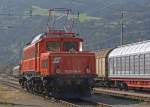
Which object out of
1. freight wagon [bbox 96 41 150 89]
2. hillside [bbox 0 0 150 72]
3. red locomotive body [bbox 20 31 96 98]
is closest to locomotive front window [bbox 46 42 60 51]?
red locomotive body [bbox 20 31 96 98]

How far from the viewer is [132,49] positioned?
120ft

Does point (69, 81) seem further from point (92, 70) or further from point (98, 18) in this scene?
point (98, 18)

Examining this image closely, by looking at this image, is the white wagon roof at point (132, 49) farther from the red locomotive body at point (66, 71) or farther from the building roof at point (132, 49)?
the red locomotive body at point (66, 71)

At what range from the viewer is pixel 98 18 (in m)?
176

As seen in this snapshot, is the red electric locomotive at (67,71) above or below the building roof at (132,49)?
below

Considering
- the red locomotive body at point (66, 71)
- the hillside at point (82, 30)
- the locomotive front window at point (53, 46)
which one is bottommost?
the red locomotive body at point (66, 71)

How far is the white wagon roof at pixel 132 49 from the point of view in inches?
1329

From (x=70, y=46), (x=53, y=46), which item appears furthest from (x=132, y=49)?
(x=53, y=46)

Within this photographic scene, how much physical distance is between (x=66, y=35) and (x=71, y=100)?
3.74 meters

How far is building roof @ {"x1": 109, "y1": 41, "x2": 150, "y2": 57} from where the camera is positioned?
3375 centimetres

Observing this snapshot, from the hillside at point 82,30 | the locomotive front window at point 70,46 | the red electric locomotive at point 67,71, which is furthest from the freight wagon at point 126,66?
the hillside at point 82,30

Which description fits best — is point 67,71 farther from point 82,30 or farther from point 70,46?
point 82,30

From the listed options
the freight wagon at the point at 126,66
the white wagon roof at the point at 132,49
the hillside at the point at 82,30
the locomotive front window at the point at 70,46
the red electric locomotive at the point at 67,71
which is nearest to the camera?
the red electric locomotive at the point at 67,71

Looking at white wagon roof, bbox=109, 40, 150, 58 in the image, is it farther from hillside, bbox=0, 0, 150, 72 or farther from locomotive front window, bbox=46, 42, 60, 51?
hillside, bbox=0, 0, 150, 72
